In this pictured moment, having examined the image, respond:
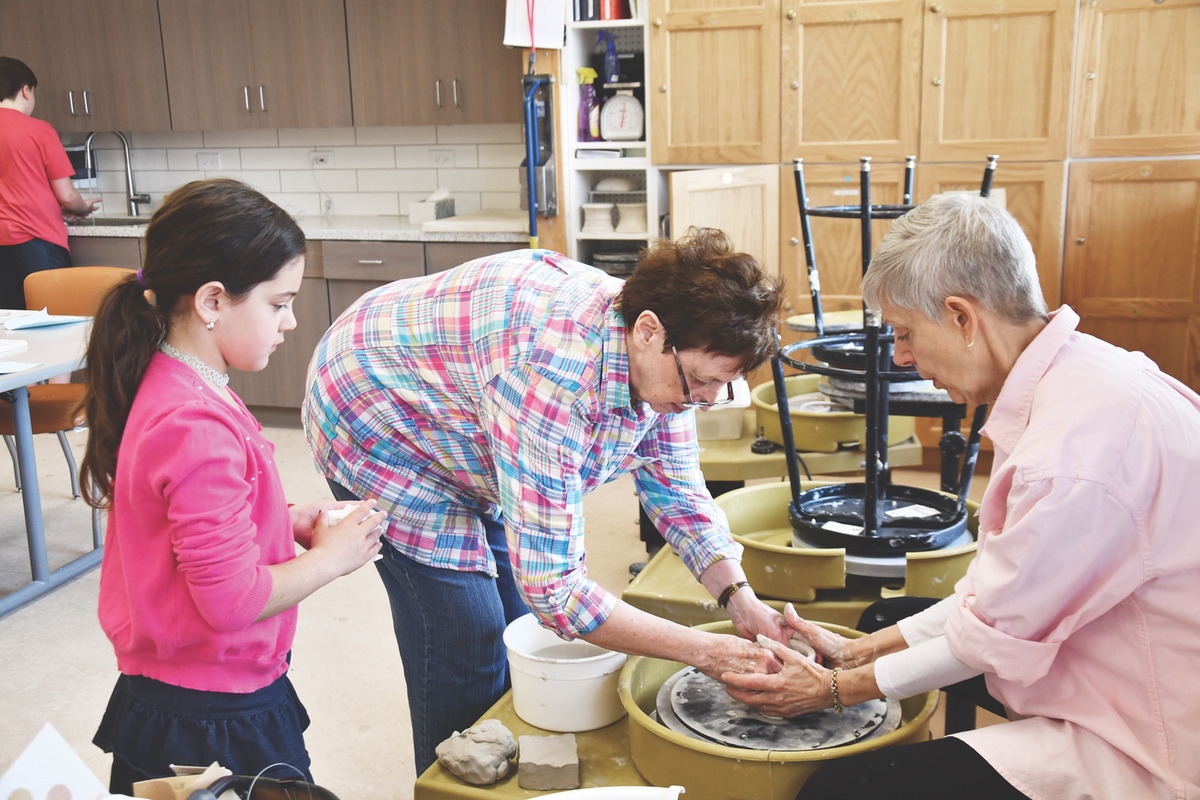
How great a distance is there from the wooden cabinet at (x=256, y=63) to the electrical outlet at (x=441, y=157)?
18.4 inches

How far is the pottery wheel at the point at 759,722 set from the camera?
5.05 feet

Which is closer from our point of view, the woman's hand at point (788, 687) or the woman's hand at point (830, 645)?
the woman's hand at point (788, 687)

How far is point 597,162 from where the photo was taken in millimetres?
4641

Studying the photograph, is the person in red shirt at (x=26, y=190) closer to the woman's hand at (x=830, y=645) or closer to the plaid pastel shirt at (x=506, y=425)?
the plaid pastel shirt at (x=506, y=425)

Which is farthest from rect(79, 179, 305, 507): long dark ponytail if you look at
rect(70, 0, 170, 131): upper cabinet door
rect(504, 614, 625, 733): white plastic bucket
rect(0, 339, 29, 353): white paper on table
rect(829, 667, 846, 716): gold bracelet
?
rect(70, 0, 170, 131): upper cabinet door

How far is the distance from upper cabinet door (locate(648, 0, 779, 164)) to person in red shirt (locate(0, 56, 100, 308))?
281cm

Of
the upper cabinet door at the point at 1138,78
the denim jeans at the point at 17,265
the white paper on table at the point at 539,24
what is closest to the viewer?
the upper cabinet door at the point at 1138,78

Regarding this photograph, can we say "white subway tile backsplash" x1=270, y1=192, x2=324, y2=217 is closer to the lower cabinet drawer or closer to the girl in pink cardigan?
the lower cabinet drawer

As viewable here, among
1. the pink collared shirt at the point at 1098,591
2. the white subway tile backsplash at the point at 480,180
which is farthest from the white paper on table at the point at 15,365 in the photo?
the white subway tile backsplash at the point at 480,180

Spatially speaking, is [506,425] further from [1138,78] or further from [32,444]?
[1138,78]

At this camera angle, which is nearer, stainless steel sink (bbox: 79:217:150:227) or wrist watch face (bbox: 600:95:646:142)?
wrist watch face (bbox: 600:95:646:142)

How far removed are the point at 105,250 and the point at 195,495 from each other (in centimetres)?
457

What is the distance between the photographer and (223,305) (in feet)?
4.61

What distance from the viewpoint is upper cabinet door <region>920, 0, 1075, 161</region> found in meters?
3.96
